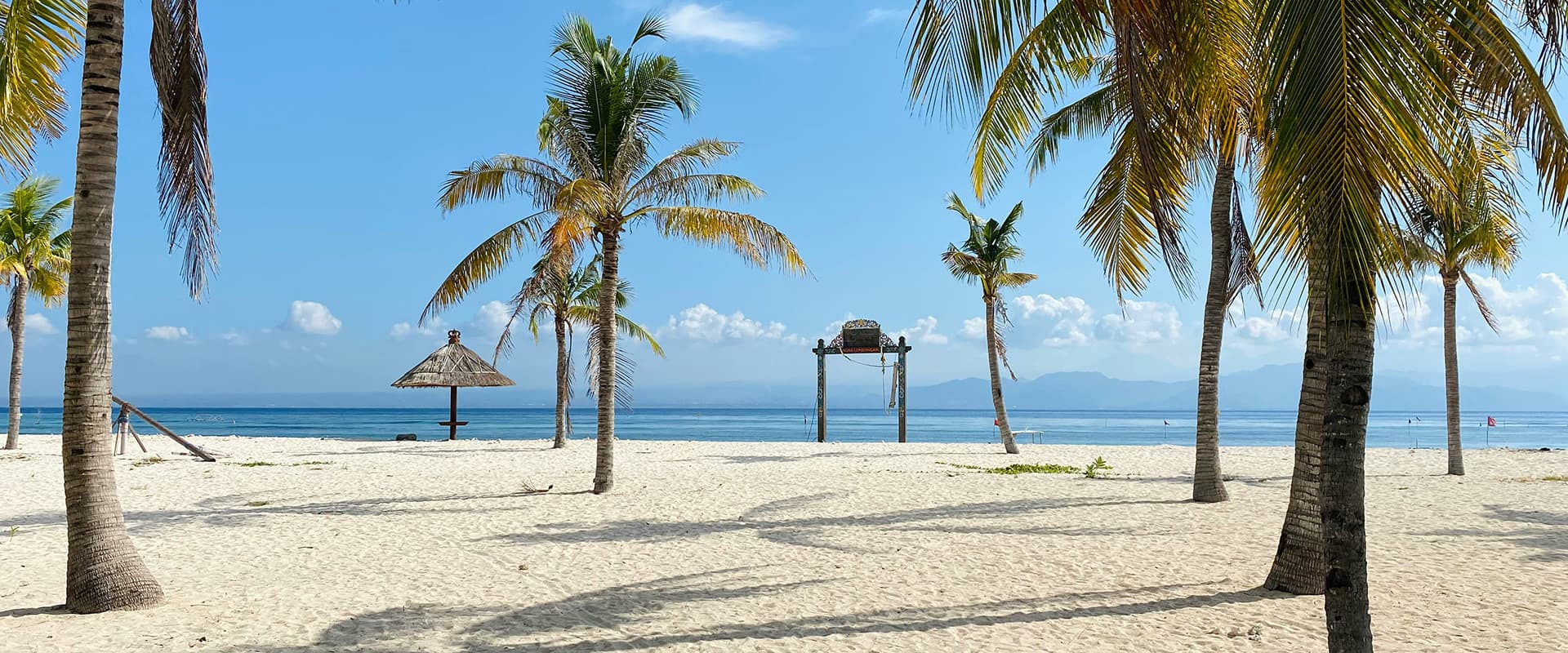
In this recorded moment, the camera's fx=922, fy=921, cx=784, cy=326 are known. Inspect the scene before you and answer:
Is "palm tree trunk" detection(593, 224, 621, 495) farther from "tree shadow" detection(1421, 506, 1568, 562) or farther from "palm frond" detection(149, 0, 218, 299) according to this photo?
"tree shadow" detection(1421, 506, 1568, 562)

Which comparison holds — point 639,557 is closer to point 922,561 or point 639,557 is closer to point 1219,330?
point 922,561

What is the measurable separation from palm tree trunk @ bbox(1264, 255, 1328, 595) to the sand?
0.29 meters

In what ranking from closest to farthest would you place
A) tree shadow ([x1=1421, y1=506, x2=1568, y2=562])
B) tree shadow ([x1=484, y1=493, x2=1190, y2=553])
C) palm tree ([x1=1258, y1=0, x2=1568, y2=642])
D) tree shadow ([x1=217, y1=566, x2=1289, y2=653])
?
palm tree ([x1=1258, y1=0, x2=1568, y2=642]) < tree shadow ([x1=217, y1=566, x2=1289, y2=653]) < tree shadow ([x1=1421, y1=506, x2=1568, y2=562]) < tree shadow ([x1=484, y1=493, x2=1190, y2=553])

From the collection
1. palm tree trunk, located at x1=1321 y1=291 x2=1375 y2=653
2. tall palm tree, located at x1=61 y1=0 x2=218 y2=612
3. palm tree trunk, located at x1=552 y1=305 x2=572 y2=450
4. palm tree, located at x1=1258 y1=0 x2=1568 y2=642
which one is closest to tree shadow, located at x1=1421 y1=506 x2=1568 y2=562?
palm tree trunk, located at x1=1321 y1=291 x2=1375 y2=653

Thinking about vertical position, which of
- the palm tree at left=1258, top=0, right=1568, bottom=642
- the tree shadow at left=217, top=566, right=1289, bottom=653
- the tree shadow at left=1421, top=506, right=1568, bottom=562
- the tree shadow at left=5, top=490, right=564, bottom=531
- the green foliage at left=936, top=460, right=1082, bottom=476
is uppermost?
the palm tree at left=1258, top=0, right=1568, bottom=642

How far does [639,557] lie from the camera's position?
26.1 feet

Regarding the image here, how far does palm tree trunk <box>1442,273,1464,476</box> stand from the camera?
14.8 m

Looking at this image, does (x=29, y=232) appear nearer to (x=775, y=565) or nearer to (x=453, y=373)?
(x=453, y=373)

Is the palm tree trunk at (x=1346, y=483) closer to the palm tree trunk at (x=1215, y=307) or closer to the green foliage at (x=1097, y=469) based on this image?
the palm tree trunk at (x=1215, y=307)

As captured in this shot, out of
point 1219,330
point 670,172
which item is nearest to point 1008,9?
point 1219,330

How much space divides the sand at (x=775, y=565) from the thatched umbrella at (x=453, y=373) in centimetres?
1255

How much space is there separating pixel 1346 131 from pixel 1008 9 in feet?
6.11

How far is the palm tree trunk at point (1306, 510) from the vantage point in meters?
6.25

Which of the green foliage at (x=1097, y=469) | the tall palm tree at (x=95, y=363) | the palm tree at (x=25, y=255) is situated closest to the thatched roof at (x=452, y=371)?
the palm tree at (x=25, y=255)
